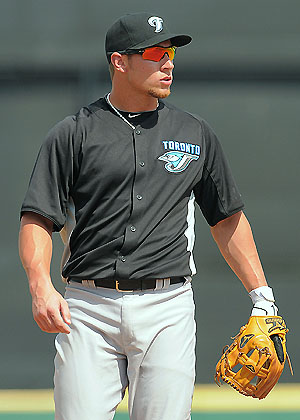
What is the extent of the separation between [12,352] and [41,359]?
0.63 feet

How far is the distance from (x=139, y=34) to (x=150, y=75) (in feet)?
0.54

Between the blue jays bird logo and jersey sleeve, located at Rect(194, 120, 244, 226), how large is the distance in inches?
5.3

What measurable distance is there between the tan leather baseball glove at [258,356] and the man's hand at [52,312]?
75 cm

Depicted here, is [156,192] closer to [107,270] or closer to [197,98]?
[107,270]

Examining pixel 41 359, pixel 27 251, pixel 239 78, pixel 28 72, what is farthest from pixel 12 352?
pixel 27 251

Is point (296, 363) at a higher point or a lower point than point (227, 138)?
lower

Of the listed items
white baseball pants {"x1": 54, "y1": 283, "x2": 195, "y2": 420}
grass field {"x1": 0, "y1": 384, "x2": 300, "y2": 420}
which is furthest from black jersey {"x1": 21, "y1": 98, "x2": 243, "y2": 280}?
grass field {"x1": 0, "y1": 384, "x2": 300, "y2": 420}

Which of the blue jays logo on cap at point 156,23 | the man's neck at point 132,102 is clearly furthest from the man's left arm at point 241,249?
the blue jays logo on cap at point 156,23

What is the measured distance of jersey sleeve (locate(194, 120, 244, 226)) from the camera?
3705mm

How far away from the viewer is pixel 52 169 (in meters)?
3.47

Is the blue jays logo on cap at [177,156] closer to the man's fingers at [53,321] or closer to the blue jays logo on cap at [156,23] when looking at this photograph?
the blue jays logo on cap at [156,23]

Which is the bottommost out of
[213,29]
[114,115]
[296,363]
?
[296,363]

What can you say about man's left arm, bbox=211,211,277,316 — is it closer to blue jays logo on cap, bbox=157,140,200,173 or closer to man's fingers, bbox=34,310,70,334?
blue jays logo on cap, bbox=157,140,200,173

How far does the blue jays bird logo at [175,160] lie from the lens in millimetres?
3574
